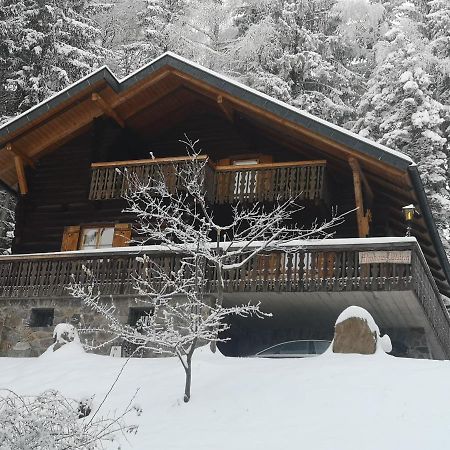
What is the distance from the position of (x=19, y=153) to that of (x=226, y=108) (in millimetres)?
6048

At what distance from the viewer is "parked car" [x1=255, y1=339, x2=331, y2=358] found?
52.4 feet

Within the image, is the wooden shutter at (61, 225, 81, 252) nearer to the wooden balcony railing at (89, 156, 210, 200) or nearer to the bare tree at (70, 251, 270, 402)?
the wooden balcony railing at (89, 156, 210, 200)

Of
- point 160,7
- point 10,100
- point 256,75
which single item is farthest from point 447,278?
point 160,7

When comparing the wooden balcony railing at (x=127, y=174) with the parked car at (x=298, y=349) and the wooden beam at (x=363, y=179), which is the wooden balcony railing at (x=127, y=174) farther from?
the parked car at (x=298, y=349)

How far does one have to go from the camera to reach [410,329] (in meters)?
18.1

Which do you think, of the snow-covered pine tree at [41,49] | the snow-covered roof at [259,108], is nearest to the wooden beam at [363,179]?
the snow-covered roof at [259,108]

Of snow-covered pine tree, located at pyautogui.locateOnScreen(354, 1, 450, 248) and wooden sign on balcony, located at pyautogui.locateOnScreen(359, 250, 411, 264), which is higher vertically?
snow-covered pine tree, located at pyautogui.locateOnScreen(354, 1, 450, 248)

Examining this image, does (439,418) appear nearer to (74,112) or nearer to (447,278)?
(447,278)

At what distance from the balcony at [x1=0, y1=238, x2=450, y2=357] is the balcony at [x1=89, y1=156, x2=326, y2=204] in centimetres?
226

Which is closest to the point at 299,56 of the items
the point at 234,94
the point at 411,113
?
the point at 411,113

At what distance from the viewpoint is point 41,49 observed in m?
28.4

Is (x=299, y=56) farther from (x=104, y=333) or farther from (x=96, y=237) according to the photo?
(x=104, y=333)

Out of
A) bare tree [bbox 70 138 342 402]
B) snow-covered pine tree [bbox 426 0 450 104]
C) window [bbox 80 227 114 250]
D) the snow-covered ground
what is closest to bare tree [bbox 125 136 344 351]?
bare tree [bbox 70 138 342 402]

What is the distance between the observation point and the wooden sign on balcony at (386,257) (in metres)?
16.0
